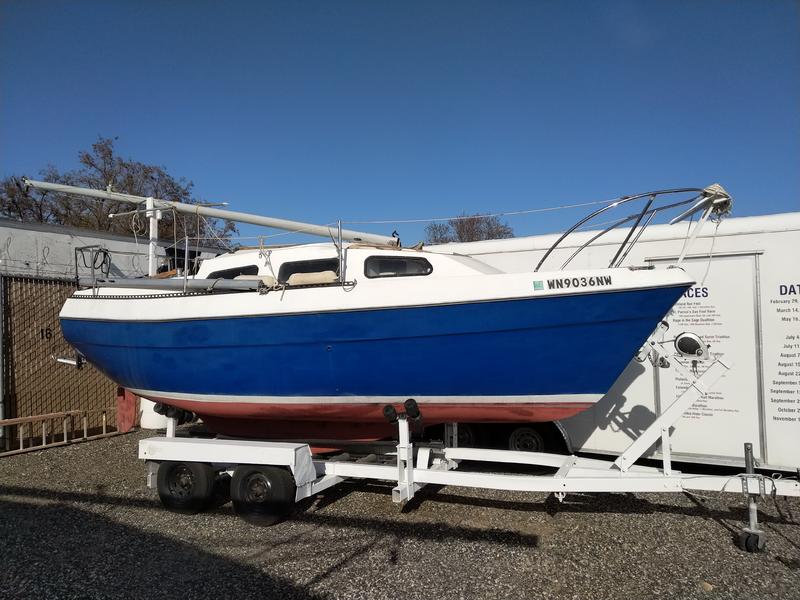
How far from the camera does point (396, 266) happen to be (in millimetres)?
4758

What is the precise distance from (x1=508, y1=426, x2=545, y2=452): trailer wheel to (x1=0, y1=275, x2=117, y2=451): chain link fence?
614cm

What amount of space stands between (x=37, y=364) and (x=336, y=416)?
589 centimetres

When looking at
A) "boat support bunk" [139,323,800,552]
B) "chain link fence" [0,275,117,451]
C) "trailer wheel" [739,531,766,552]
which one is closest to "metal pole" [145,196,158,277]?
"boat support bunk" [139,323,800,552]

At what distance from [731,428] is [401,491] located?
311 cm

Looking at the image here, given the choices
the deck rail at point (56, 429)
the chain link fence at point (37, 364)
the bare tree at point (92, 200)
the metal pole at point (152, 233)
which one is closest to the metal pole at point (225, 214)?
the metal pole at point (152, 233)

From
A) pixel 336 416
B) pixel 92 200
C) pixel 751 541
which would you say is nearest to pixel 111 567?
pixel 336 416

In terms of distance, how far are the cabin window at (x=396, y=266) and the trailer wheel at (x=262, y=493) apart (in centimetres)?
185

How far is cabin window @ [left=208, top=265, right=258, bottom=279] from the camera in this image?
5.40m

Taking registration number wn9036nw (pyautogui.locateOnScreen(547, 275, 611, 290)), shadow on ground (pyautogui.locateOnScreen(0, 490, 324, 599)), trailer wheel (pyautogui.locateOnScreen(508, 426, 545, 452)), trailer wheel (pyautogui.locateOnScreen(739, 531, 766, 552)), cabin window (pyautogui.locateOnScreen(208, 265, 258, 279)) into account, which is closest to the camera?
shadow on ground (pyautogui.locateOnScreen(0, 490, 324, 599))

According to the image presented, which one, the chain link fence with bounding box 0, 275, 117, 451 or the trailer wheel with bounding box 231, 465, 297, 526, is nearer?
the trailer wheel with bounding box 231, 465, 297, 526

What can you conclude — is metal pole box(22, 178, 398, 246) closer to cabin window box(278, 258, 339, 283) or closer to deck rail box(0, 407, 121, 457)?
cabin window box(278, 258, 339, 283)

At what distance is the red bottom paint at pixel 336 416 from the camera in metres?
4.39

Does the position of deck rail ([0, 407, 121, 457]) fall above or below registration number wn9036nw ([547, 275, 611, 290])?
below

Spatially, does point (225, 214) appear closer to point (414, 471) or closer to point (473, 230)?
point (414, 471)
